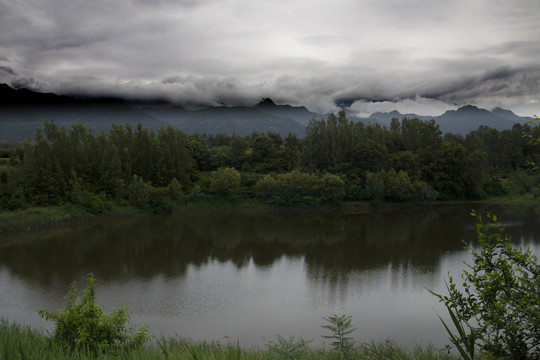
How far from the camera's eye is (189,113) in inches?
5994

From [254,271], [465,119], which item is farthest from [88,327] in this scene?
[465,119]

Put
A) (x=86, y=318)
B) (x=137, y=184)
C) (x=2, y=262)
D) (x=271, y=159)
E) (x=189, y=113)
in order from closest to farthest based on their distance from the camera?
(x=86, y=318)
(x=2, y=262)
(x=137, y=184)
(x=271, y=159)
(x=189, y=113)

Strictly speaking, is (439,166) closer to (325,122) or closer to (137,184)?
(325,122)

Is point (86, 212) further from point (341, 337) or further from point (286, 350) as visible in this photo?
point (286, 350)

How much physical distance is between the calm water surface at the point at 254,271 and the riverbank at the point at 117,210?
1.60m

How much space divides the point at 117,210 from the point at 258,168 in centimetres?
1573

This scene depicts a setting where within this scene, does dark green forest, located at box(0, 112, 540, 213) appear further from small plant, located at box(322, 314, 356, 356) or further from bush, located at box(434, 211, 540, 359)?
bush, located at box(434, 211, 540, 359)

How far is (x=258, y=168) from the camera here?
1629 inches

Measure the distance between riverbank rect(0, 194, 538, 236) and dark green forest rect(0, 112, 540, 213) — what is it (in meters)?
0.55

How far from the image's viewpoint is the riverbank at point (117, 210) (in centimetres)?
2509

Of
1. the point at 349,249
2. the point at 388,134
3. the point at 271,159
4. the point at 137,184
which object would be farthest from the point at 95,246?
the point at 388,134

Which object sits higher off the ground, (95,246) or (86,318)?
(86,318)

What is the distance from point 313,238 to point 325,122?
1959 centimetres

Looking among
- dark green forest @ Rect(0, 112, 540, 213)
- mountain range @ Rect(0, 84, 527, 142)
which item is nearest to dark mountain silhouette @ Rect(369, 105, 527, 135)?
mountain range @ Rect(0, 84, 527, 142)
